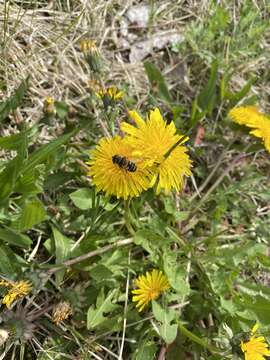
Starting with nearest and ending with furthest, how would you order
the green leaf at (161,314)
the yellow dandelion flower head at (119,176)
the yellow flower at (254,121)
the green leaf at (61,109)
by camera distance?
the yellow dandelion flower head at (119,176)
the green leaf at (161,314)
the yellow flower at (254,121)
the green leaf at (61,109)

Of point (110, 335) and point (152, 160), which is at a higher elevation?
point (152, 160)

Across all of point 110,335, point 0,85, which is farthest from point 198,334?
point 0,85

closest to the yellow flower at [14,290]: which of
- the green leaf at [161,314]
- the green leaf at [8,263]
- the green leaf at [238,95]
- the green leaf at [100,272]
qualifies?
the green leaf at [8,263]

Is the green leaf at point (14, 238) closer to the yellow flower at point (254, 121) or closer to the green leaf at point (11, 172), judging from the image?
the green leaf at point (11, 172)

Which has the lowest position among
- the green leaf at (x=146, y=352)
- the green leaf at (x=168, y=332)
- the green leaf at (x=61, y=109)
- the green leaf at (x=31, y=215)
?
the green leaf at (x=146, y=352)

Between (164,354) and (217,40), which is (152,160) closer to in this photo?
(164,354)

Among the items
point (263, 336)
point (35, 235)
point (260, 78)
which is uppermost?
point (260, 78)

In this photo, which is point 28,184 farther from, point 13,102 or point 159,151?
point 159,151
